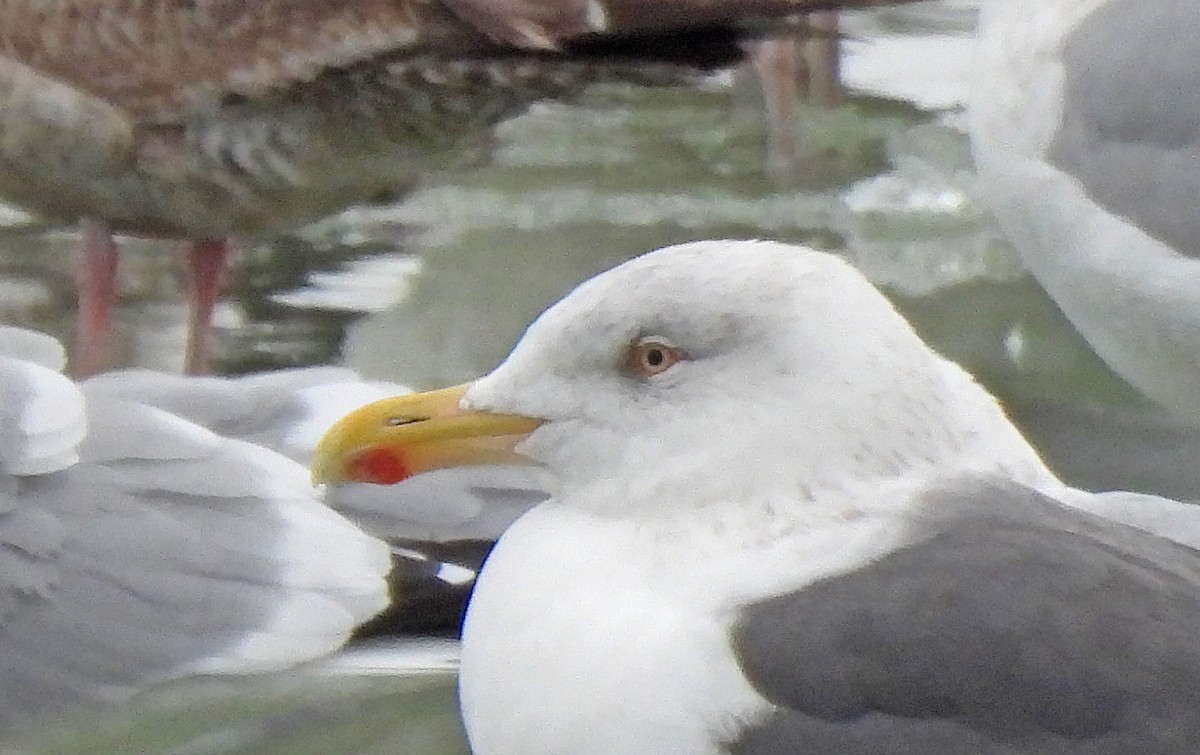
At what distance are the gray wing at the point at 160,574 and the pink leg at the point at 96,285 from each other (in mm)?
1274

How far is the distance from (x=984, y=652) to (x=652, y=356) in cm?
41

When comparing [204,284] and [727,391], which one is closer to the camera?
[727,391]

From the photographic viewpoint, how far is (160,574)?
2.45 m

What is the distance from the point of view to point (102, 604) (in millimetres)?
2436

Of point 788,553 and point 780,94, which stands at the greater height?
point 788,553

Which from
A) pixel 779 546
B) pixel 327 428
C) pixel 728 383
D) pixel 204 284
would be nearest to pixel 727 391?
pixel 728 383

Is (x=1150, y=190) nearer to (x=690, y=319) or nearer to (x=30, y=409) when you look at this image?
(x=690, y=319)

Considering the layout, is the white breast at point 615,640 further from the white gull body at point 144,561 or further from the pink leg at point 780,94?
the pink leg at point 780,94

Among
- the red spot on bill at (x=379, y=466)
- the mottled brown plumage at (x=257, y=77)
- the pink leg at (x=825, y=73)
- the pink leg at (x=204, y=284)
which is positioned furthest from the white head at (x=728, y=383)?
the pink leg at (x=825, y=73)

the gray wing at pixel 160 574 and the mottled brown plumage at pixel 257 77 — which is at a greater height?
the mottled brown plumage at pixel 257 77

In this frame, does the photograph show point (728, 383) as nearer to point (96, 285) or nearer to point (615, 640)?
point (615, 640)

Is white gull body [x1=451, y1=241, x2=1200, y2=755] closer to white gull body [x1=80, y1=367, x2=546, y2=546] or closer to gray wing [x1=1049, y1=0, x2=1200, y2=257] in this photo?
white gull body [x1=80, y1=367, x2=546, y2=546]

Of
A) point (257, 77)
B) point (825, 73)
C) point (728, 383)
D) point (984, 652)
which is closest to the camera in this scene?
point (984, 652)

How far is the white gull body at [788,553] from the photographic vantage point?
5.45ft
